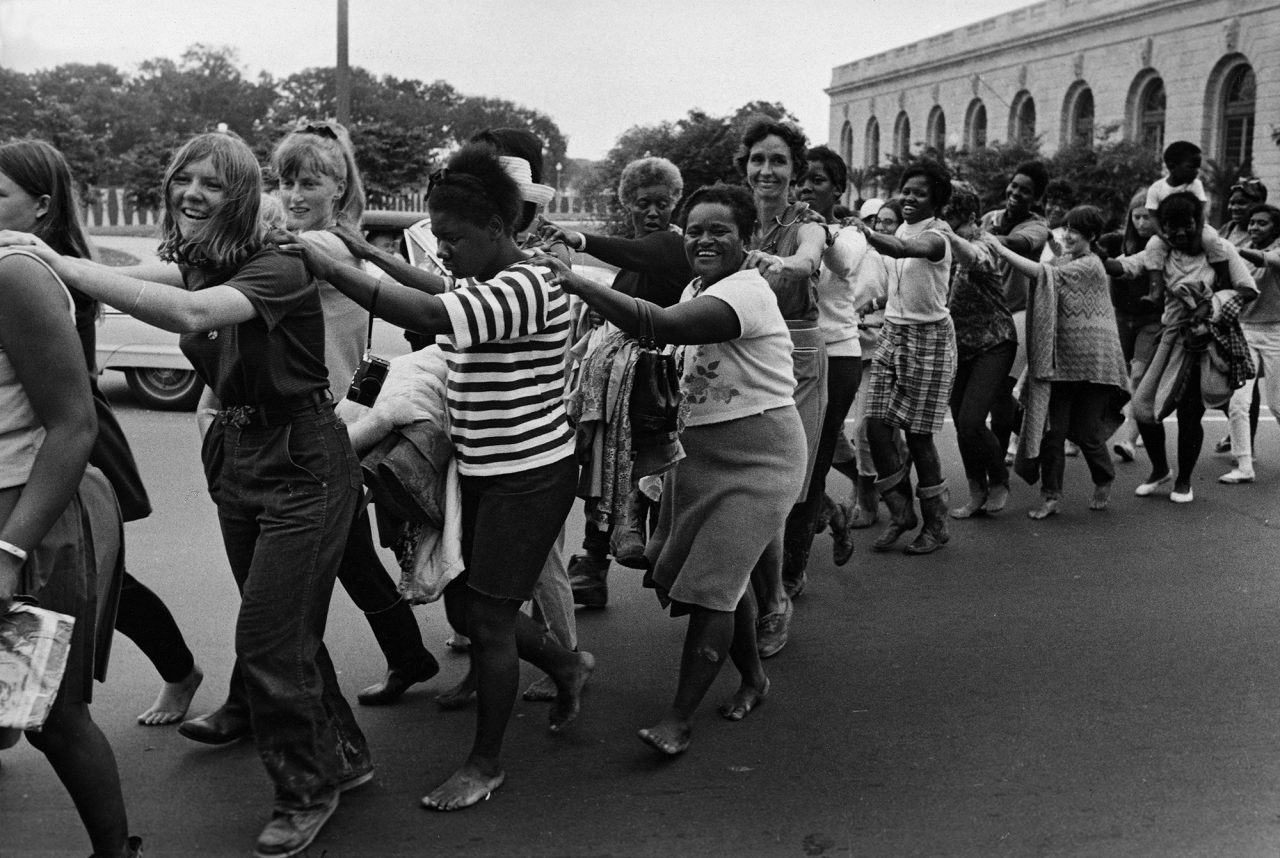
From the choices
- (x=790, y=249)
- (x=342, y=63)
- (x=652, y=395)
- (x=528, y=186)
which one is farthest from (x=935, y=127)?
(x=652, y=395)

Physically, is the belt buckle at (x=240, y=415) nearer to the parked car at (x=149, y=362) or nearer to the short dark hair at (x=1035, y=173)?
the short dark hair at (x=1035, y=173)

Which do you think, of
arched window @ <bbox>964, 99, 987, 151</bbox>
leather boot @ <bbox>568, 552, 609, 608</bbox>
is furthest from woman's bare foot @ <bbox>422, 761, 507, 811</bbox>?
arched window @ <bbox>964, 99, 987, 151</bbox>

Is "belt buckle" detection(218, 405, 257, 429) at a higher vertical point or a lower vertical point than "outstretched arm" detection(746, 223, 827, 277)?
lower

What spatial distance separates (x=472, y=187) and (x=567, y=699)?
1.77 metres

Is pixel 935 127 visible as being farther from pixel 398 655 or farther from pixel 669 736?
pixel 669 736

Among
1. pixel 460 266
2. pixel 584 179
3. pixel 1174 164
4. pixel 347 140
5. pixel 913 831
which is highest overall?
pixel 584 179

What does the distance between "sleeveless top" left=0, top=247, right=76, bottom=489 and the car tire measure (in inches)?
323

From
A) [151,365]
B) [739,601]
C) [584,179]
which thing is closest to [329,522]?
[739,601]

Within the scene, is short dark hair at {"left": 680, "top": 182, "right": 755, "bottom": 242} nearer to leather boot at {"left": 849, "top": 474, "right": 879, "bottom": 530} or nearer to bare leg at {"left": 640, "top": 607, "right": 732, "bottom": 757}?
bare leg at {"left": 640, "top": 607, "right": 732, "bottom": 757}

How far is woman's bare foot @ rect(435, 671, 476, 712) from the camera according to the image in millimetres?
4801

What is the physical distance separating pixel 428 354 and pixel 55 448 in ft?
4.90

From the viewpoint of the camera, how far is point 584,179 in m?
31.9

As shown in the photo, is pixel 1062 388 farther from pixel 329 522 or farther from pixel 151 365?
pixel 151 365

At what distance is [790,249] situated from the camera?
18.0 ft
